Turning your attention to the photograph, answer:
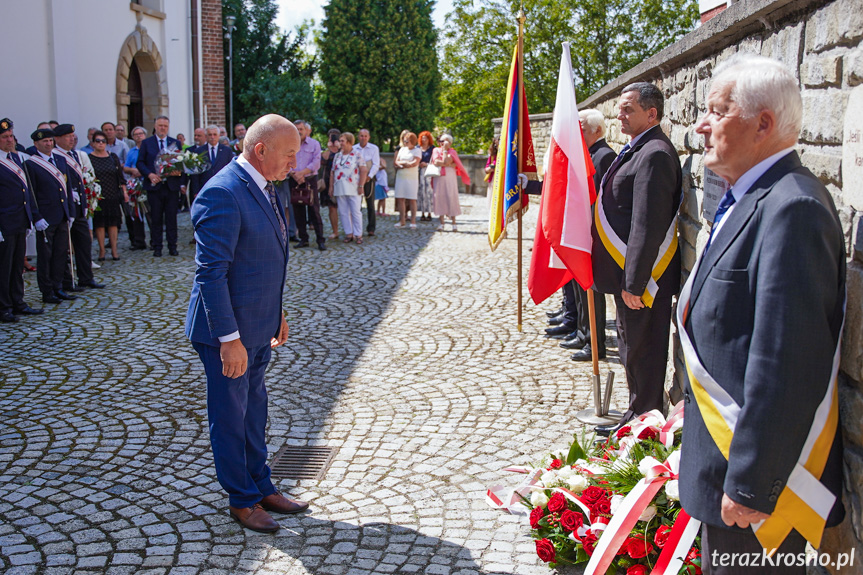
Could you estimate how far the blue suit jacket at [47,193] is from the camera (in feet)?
28.2

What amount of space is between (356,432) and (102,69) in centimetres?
1246

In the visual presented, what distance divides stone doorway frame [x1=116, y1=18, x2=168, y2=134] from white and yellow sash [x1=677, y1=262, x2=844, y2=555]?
15520mm

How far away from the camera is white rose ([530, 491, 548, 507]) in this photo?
3.54 metres

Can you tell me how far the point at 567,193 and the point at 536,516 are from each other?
2.13 m

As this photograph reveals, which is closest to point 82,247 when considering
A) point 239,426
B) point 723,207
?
point 239,426

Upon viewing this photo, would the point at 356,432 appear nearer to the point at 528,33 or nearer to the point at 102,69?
the point at 102,69

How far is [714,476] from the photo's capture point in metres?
2.23

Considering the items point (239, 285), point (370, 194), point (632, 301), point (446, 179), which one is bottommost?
point (632, 301)

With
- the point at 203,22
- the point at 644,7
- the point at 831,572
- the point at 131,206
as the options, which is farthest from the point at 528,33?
the point at 831,572

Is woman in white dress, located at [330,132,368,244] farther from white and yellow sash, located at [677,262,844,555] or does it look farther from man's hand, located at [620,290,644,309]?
white and yellow sash, located at [677,262,844,555]

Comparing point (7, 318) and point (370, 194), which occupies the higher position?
point (370, 194)

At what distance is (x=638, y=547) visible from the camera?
10.2 feet

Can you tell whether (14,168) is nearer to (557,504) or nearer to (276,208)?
(276,208)

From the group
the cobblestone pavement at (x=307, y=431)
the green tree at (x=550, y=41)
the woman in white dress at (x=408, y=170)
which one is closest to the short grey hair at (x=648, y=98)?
the cobblestone pavement at (x=307, y=431)
